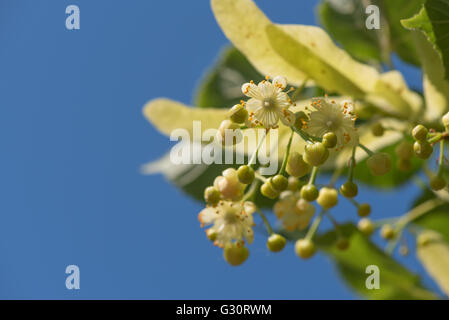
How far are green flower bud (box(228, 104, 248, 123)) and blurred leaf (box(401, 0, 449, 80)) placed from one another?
0.74 feet

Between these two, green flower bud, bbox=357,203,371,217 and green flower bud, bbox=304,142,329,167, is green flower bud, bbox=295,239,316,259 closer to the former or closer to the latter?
green flower bud, bbox=357,203,371,217

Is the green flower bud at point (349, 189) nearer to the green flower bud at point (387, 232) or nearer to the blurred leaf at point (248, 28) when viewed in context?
the blurred leaf at point (248, 28)

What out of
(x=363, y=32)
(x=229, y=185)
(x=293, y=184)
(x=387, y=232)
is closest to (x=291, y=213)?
(x=293, y=184)

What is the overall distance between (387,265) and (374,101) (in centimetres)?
53

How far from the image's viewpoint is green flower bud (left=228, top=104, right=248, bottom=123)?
62 centimetres

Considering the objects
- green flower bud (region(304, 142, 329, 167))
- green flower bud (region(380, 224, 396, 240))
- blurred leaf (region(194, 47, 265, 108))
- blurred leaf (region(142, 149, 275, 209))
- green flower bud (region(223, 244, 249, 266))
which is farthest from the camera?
blurred leaf (region(194, 47, 265, 108))

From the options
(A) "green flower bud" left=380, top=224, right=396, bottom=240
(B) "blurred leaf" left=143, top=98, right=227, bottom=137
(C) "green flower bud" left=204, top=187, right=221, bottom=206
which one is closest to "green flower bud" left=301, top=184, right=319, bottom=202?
(C) "green flower bud" left=204, top=187, right=221, bottom=206

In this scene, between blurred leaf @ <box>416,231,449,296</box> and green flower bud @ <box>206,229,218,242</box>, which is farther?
blurred leaf @ <box>416,231,449,296</box>

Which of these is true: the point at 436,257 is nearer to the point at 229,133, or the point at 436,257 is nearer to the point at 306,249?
the point at 306,249

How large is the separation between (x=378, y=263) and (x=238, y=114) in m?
0.79

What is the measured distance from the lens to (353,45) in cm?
124
